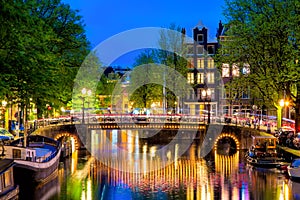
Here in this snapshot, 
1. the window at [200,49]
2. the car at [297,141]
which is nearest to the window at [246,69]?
the car at [297,141]

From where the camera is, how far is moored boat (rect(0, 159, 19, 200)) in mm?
27016

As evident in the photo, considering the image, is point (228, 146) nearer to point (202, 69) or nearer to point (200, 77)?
point (200, 77)

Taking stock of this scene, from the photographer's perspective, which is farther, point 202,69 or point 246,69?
point 202,69

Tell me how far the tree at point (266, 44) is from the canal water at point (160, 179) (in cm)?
808

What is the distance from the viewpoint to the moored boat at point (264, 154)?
4266cm

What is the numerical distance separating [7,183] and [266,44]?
27.6 metres

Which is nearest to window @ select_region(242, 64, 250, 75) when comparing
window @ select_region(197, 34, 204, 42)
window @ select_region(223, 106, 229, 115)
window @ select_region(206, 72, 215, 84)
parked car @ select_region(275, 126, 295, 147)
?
parked car @ select_region(275, 126, 295, 147)

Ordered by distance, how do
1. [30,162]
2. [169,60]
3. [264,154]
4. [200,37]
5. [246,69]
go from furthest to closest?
1. [200,37]
2. [169,60]
3. [246,69]
4. [264,154]
5. [30,162]

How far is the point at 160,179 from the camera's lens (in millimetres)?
38688

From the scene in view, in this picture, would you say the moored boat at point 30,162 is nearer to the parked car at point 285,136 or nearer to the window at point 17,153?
the window at point 17,153

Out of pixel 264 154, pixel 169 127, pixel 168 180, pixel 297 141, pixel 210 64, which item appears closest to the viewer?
pixel 168 180

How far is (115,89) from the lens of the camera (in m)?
112

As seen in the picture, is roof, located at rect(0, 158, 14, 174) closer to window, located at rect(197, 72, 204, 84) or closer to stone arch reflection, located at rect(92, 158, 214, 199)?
stone arch reflection, located at rect(92, 158, 214, 199)

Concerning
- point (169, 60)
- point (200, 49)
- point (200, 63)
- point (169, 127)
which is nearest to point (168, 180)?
point (169, 127)
